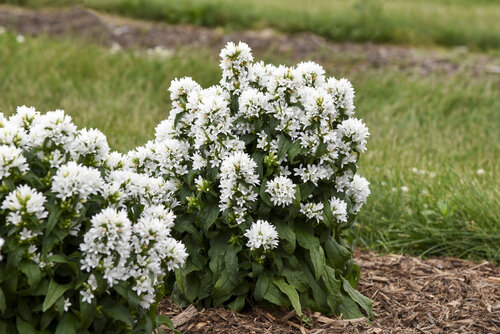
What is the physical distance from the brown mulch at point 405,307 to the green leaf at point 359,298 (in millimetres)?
69

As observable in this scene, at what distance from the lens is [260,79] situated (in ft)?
9.67

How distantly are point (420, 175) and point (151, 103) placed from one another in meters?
2.94

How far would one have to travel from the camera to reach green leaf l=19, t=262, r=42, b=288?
204cm

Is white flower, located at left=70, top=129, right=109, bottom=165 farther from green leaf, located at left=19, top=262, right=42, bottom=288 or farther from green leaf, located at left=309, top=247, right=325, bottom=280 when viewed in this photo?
green leaf, located at left=309, top=247, right=325, bottom=280

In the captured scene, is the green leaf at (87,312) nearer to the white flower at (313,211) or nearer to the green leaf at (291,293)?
the green leaf at (291,293)

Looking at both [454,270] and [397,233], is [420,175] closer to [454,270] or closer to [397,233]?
[397,233]

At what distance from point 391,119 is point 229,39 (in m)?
4.12

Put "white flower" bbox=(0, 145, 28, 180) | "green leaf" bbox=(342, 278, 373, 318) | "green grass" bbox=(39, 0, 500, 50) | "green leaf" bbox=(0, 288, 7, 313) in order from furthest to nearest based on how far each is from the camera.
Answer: "green grass" bbox=(39, 0, 500, 50), "green leaf" bbox=(342, 278, 373, 318), "white flower" bbox=(0, 145, 28, 180), "green leaf" bbox=(0, 288, 7, 313)

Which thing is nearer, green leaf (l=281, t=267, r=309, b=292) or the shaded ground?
green leaf (l=281, t=267, r=309, b=292)

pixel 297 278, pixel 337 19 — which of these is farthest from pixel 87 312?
pixel 337 19

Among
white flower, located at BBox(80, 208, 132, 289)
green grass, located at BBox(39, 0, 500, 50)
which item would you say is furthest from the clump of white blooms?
green grass, located at BBox(39, 0, 500, 50)

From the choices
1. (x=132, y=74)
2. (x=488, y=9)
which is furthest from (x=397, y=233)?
(x=488, y=9)

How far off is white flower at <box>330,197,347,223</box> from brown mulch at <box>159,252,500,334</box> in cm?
47

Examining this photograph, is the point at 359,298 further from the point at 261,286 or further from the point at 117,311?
the point at 117,311
